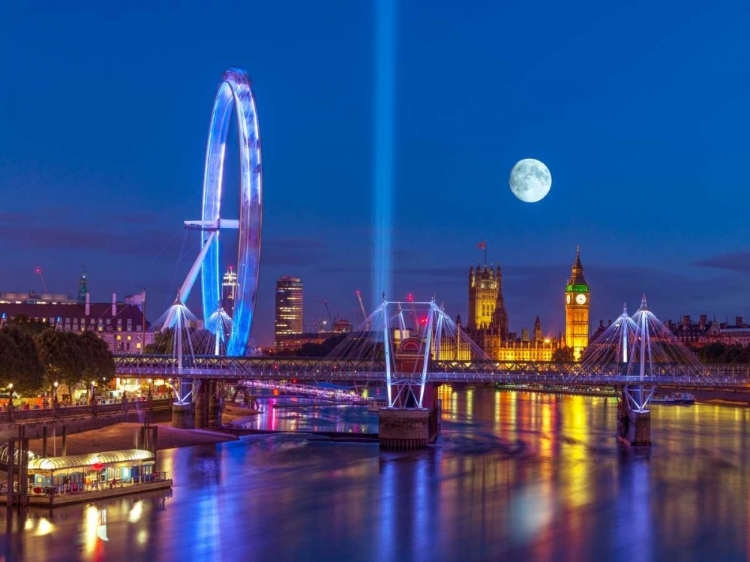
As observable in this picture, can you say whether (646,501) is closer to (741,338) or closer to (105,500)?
(105,500)

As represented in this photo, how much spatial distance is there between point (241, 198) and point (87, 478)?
32.3 meters

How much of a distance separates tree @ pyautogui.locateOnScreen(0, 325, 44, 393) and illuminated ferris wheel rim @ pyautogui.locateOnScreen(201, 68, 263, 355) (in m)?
16.1

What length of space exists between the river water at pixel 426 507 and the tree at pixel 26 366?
699cm

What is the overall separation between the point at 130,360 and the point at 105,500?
3650cm

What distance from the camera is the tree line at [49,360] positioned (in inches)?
2121

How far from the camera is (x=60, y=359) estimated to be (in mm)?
60969

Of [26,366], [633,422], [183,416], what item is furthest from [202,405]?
[633,422]

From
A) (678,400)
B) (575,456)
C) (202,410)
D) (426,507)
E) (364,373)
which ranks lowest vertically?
(426,507)

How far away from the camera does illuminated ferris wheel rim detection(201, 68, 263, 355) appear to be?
6900cm

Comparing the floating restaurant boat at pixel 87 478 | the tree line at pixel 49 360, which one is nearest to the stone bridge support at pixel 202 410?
the tree line at pixel 49 360

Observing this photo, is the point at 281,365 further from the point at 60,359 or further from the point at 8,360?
the point at 8,360

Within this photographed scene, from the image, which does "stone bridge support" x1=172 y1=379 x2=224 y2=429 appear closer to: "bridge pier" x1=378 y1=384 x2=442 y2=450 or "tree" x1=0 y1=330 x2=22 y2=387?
"bridge pier" x1=378 y1=384 x2=442 y2=450

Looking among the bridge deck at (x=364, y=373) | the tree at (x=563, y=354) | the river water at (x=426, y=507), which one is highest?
the tree at (x=563, y=354)

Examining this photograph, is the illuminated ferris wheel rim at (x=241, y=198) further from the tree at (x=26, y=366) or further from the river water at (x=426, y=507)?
the tree at (x=26, y=366)
